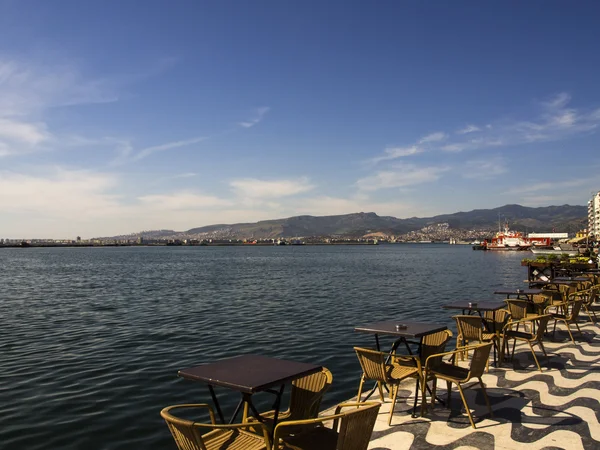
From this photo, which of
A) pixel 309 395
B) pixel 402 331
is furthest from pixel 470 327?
pixel 309 395

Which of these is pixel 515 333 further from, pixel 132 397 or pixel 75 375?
pixel 75 375

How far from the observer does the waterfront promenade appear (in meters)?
5.65

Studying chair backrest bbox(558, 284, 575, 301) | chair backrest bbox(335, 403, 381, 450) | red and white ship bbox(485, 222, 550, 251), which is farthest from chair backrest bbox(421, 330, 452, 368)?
red and white ship bbox(485, 222, 550, 251)

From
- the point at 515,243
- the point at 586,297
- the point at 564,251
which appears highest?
the point at 586,297

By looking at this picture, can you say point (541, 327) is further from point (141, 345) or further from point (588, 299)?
point (141, 345)

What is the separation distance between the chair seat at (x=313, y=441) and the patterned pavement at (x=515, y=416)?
1.22 m

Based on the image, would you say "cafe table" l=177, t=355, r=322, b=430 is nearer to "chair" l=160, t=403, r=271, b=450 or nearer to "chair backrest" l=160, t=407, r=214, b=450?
"chair" l=160, t=403, r=271, b=450

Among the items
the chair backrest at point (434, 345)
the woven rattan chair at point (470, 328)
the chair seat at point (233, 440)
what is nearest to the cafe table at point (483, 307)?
the woven rattan chair at point (470, 328)

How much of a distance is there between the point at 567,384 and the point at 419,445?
3875 mm

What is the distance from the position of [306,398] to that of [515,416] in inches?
126

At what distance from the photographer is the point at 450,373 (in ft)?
22.8

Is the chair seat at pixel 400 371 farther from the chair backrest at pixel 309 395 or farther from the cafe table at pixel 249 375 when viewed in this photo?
the cafe table at pixel 249 375

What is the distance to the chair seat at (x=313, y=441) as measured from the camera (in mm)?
4527

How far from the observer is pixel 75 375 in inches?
460
